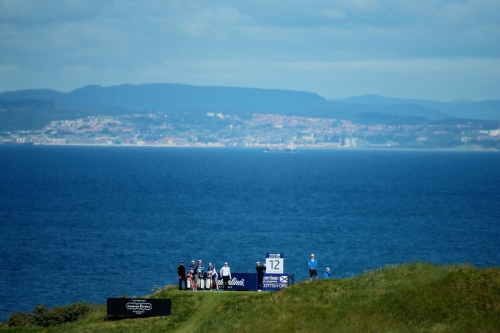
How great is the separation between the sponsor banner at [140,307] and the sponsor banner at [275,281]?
246 inches

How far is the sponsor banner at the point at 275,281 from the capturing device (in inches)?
1695

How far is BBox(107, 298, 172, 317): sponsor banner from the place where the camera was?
39312 mm

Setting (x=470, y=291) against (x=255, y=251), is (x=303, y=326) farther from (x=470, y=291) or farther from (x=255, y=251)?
(x=255, y=251)

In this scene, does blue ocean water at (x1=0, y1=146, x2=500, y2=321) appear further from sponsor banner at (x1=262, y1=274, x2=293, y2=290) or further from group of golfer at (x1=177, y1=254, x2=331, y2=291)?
sponsor banner at (x1=262, y1=274, x2=293, y2=290)

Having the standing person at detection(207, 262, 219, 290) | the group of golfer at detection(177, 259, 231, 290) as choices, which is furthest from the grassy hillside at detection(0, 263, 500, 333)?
the standing person at detection(207, 262, 219, 290)

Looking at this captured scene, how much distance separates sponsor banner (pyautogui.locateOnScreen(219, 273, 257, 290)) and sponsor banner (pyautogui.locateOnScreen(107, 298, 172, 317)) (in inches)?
199

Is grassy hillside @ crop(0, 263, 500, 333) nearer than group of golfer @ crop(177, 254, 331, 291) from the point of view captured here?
Yes

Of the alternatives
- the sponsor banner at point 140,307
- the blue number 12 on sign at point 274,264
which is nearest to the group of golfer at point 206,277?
the blue number 12 on sign at point 274,264

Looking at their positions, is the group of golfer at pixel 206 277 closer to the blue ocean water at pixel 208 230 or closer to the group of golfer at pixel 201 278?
the group of golfer at pixel 201 278

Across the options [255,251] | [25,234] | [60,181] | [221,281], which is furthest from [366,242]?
[60,181]

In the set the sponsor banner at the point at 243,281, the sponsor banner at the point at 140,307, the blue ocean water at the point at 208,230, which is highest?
the sponsor banner at the point at 243,281

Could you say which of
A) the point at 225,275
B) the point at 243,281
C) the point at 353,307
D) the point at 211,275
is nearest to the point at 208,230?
the point at 243,281

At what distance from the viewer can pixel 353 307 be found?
36.2 m

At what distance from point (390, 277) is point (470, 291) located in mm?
5006
